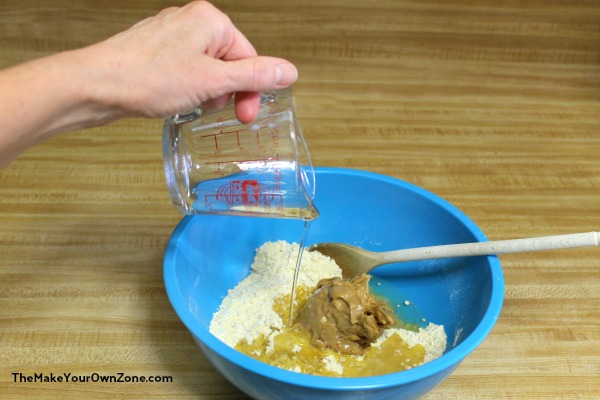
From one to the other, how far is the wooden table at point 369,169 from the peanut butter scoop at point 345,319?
14cm

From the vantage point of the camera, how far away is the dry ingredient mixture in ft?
3.09

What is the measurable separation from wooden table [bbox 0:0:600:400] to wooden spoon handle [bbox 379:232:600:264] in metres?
0.18

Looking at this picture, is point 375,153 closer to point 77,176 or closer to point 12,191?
point 77,176

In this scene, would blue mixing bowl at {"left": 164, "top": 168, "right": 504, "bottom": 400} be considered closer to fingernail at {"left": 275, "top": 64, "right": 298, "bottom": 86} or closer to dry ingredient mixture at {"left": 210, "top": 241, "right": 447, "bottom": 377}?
dry ingredient mixture at {"left": 210, "top": 241, "right": 447, "bottom": 377}

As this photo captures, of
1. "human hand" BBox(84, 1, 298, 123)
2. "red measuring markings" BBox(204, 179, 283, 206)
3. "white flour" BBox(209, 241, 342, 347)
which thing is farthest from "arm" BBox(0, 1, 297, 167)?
"white flour" BBox(209, 241, 342, 347)

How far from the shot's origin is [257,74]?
2.59 feet

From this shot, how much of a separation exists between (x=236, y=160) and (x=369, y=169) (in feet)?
1.88

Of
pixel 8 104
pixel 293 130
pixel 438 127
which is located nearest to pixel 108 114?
pixel 8 104

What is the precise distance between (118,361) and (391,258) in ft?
1.56

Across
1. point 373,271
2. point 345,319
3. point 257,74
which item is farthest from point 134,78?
point 373,271

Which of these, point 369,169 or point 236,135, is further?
point 369,169

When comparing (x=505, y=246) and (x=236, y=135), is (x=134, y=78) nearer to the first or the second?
(x=236, y=135)

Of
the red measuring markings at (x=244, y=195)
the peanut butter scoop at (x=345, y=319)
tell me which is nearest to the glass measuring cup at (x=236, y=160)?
the red measuring markings at (x=244, y=195)

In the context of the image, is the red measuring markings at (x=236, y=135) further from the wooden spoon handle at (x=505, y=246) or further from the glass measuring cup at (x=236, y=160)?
the wooden spoon handle at (x=505, y=246)
